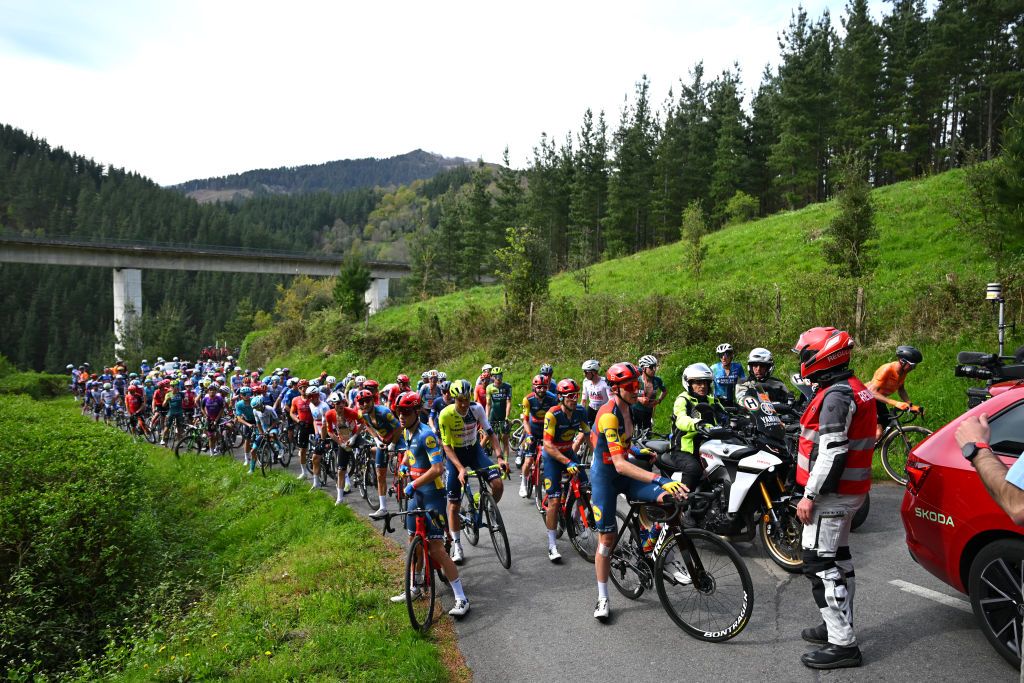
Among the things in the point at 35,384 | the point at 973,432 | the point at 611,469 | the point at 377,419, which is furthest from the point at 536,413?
the point at 35,384

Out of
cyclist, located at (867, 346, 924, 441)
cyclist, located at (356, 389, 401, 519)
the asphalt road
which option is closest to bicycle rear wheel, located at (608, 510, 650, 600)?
the asphalt road

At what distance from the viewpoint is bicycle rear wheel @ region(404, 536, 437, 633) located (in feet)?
19.0

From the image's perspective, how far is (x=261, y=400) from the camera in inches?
619

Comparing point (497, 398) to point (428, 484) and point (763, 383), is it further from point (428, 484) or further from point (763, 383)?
point (428, 484)

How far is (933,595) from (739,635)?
6.28ft

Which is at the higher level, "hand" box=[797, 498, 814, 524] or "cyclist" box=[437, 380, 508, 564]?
"hand" box=[797, 498, 814, 524]

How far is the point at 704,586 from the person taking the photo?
4.94 metres

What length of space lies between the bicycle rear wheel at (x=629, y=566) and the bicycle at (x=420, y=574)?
1785 mm

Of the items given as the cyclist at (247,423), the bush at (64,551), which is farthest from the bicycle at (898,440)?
the cyclist at (247,423)

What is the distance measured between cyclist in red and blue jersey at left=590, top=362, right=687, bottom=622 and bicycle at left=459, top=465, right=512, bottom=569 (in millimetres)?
1773

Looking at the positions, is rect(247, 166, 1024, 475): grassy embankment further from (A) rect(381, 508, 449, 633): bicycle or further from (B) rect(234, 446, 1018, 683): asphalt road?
(A) rect(381, 508, 449, 633): bicycle

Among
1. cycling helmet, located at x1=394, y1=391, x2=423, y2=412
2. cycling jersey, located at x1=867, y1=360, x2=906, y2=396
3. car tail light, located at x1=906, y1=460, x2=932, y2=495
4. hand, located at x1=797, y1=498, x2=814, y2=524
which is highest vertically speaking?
cycling jersey, located at x1=867, y1=360, x2=906, y2=396

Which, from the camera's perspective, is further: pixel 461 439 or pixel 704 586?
pixel 461 439

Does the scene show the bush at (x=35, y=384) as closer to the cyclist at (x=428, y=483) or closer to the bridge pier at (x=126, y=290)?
the bridge pier at (x=126, y=290)
